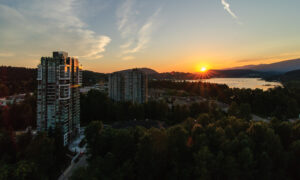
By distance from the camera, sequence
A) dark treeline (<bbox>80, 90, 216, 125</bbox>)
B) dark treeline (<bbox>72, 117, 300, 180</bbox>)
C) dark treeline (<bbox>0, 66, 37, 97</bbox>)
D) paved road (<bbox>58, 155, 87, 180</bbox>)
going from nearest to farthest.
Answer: dark treeline (<bbox>72, 117, 300, 180</bbox>), paved road (<bbox>58, 155, 87, 180</bbox>), dark treeline (<bbox>80, 90, 216, 125</bbox>), dark treeline (<bbox>0, 66, 37, 97</bbox>)

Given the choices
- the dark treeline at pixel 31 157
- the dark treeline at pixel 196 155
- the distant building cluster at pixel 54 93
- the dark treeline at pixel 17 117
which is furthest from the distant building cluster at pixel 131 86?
the dark treeline at pixel 196 155

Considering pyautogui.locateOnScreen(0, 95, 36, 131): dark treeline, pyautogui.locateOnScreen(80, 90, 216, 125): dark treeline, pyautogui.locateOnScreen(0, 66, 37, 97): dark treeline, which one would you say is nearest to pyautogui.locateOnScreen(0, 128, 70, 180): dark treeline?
pyautogui.locateOnScreen(0, 95, 36, 131): dark treeline

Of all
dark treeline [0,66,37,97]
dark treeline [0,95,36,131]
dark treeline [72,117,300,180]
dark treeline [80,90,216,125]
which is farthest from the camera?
dark treeline [0,66,37,97]

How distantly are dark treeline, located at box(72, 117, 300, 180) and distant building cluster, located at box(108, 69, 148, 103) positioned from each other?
13.5 meters

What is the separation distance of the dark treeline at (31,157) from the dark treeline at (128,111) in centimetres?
652

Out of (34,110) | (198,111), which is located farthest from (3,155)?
(198,111)

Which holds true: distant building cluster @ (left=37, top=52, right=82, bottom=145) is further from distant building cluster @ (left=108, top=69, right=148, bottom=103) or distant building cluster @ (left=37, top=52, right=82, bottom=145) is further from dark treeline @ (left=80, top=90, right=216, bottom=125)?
distant building cluster @ (left=108, top=69, right=148, bottom=103)

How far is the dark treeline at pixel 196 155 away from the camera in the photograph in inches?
226

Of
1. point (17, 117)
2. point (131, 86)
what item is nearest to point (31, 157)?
point (17, 117)

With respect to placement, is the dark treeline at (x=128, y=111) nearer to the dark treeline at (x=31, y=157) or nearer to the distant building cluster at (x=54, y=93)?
the distant building cluster at (x=54, y=93)

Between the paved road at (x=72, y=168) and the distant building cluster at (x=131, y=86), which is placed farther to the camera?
the distant building cluster at (x=131, y=86)

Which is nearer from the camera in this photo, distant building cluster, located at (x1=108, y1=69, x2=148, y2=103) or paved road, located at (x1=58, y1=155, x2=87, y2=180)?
paved road, located at (x1=58, y1=155, x2=87, y2=180)

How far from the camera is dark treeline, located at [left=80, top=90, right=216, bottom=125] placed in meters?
15.5

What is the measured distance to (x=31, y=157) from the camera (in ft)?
22.8
